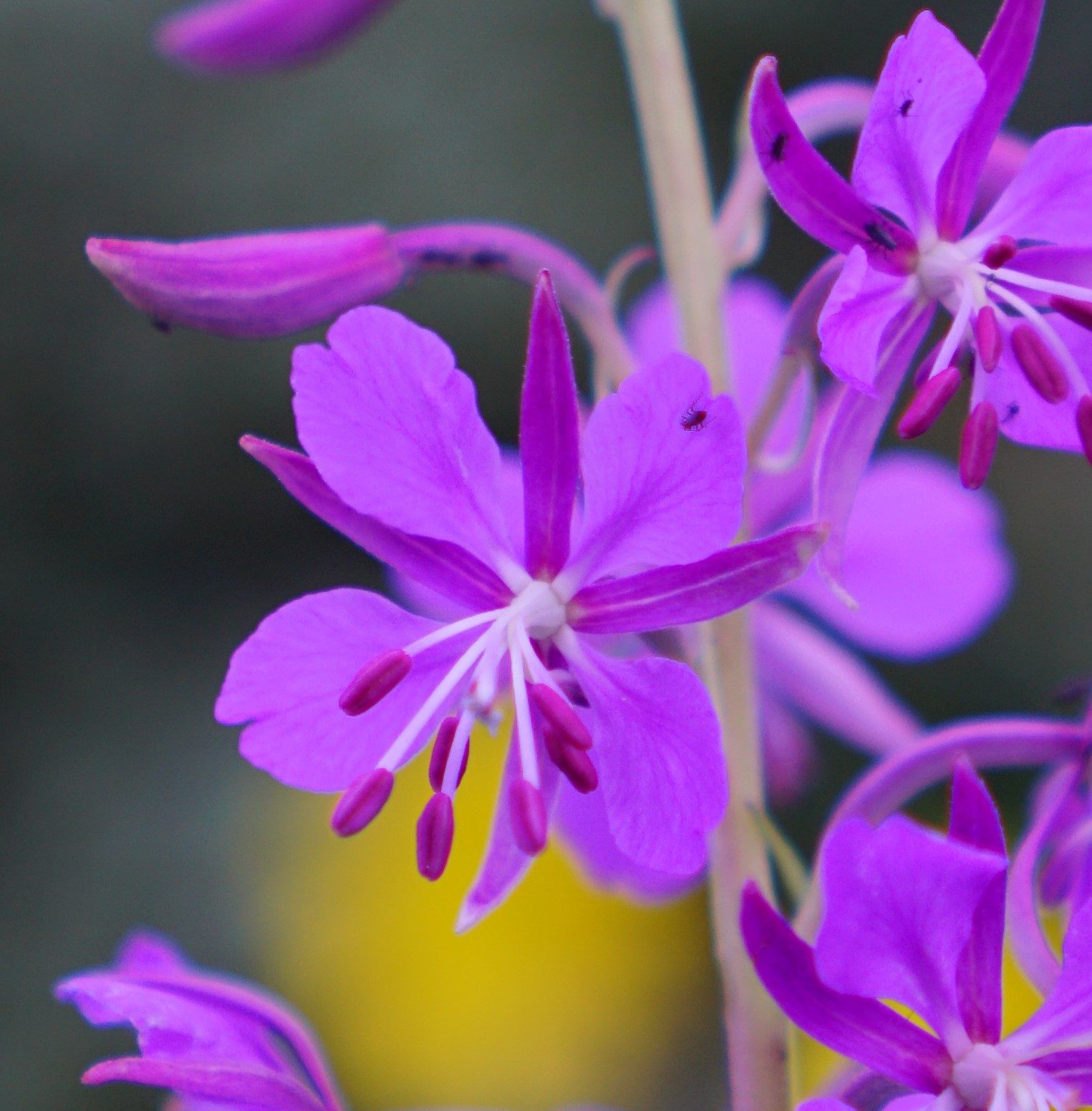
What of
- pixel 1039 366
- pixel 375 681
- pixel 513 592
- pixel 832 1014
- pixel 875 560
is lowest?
pixel 832 1014

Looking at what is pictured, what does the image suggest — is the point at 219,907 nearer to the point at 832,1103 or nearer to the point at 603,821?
the point at 603,821

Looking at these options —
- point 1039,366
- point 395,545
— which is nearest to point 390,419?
point 395,545

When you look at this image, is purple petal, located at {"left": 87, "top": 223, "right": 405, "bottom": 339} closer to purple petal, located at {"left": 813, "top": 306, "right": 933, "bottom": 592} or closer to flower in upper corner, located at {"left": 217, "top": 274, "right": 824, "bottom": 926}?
flower in upper corner, located at {"left": 217, "top": 274, "right": 824, "bottom": 926}

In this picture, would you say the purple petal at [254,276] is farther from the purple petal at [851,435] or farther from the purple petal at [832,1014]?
the purple petal at [832,1014]

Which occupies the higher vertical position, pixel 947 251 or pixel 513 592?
pixel 947 251

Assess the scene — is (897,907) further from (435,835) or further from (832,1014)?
(435,835)
